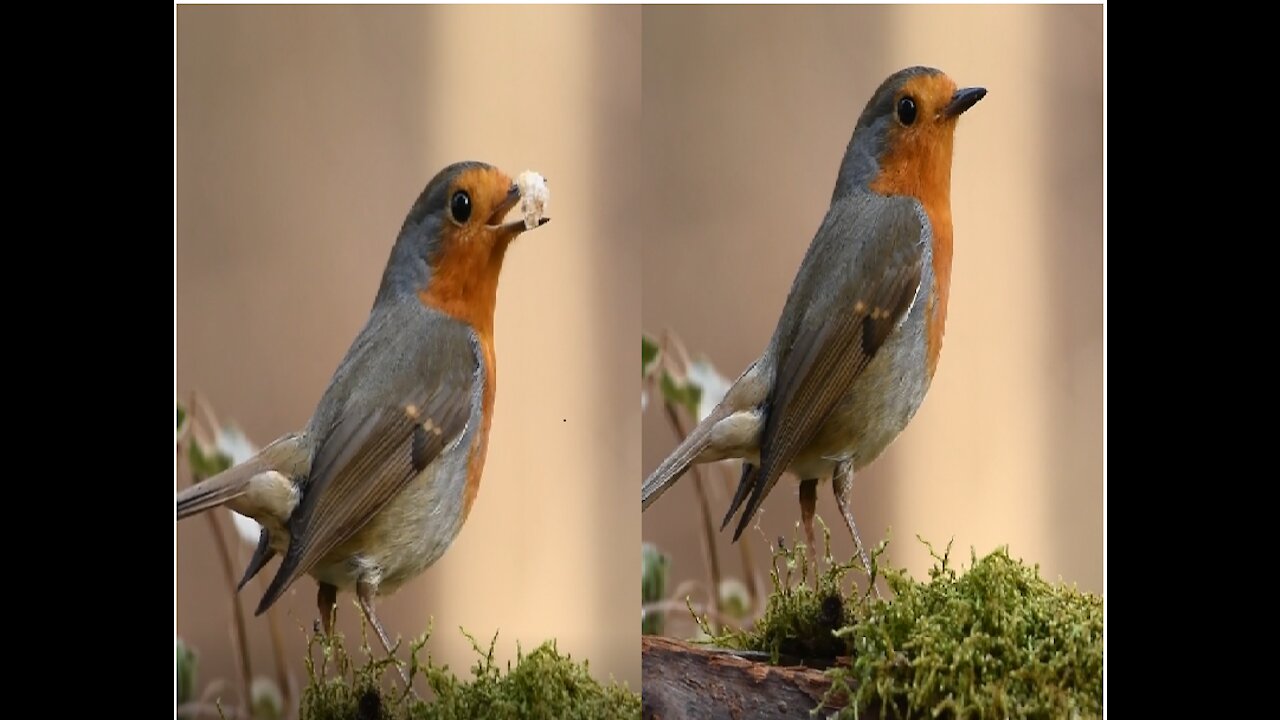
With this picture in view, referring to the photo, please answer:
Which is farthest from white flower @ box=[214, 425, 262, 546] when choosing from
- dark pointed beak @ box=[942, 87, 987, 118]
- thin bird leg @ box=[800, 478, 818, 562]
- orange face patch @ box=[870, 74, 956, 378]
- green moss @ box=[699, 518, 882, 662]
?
dark pointed beak @ box=[942, 87, 987, 118]

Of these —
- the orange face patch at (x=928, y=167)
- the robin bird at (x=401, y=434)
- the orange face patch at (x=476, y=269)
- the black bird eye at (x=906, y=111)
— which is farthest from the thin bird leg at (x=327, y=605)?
the black bird eye at (x=906, y=111)

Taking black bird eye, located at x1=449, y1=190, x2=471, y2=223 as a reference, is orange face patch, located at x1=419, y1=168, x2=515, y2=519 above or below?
below

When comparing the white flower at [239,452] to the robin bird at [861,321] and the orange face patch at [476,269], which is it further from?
the robin bird at [861,321]

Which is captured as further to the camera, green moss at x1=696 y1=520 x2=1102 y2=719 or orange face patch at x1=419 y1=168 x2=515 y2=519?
orange face patch at x1=419 y1=168 x2=515 y2=519

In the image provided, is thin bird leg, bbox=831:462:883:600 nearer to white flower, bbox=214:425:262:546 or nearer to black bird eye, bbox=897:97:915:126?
black bird eye, bbox=897:97:915:126

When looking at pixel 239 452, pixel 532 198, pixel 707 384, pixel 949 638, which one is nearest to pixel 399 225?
pixel 532 198

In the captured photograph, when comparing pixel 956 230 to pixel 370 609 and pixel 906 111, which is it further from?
pixel 370 609
